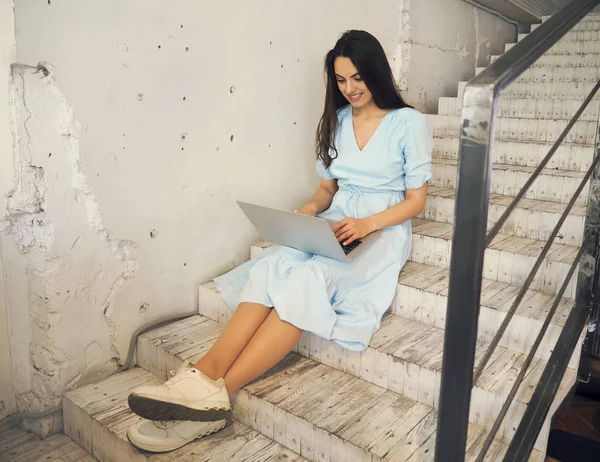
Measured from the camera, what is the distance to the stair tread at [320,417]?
4.40 feet

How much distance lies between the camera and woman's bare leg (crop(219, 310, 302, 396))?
1.50 m

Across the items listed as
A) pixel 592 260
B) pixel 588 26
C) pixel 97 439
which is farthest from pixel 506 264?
pixel 588 26

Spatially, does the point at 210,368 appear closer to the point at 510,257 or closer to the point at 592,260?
the point at 510,257

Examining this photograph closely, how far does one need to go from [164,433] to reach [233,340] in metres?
0.30

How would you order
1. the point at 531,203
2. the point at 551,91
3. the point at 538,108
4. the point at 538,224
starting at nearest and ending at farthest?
1. the point at 538,224
2. the point at 531,203
3. the point at 538,108
4. the point at 551,91

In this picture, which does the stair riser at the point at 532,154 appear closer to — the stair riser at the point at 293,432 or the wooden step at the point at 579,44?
the wooden step at the point at 579,44

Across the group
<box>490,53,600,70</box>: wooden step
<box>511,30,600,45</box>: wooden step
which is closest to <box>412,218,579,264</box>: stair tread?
<box>490,53,600,70</box>: wooden step

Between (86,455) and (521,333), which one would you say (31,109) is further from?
(521,333)

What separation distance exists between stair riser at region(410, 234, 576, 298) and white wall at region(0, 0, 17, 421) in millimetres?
1398

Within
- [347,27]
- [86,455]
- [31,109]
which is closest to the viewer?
[31,109]

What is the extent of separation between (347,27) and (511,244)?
1259 millimetres

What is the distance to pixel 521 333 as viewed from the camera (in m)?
1.59

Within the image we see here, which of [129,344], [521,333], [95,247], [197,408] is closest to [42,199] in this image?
[95,247]

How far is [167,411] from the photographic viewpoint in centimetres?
132
